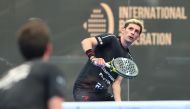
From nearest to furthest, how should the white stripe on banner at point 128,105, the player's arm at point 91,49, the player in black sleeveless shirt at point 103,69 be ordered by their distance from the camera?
1. the white stripe on banner at point 128,105
2. the player's arm at point 91,49
3. the player in black sleeveless shirt at point 103,69

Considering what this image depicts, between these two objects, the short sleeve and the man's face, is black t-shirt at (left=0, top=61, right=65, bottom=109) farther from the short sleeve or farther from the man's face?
the man's face

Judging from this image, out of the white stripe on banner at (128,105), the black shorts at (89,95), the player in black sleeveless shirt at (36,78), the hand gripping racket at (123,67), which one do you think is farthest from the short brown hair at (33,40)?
the black shorts at (89,95)

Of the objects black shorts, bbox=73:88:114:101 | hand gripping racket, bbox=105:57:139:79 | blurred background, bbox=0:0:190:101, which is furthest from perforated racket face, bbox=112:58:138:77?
blurred background, bbox=0:0:190:101

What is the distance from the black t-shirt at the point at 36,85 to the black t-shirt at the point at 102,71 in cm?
298

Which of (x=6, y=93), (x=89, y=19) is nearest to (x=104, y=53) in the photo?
(x=89, y=19)

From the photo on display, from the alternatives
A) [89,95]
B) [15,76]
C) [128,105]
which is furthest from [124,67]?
[15,76]

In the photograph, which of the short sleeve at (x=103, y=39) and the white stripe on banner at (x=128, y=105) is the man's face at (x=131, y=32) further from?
the white stripe on banner at (x=128, y=105)

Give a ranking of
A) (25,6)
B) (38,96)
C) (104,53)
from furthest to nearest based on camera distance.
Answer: (25,6)
(104,53)
(38,96)

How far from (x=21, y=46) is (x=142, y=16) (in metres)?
5.55

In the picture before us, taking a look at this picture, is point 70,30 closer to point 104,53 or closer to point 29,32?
point 104,53

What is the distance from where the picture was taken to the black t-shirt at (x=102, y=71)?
21.0ft

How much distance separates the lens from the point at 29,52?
11.2ft

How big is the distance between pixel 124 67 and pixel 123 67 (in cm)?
1

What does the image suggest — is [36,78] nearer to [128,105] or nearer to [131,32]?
[128,105]
